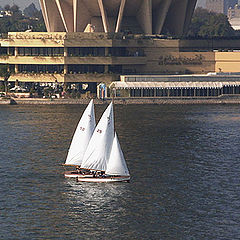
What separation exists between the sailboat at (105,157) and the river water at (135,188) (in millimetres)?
1439

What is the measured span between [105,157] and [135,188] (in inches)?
244

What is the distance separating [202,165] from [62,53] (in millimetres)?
97058

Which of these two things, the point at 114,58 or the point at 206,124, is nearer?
the point at 206,124

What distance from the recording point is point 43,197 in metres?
75.6

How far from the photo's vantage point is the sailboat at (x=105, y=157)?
271 ft

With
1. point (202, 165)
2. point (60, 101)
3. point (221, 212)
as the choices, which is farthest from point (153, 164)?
point (60, 101)

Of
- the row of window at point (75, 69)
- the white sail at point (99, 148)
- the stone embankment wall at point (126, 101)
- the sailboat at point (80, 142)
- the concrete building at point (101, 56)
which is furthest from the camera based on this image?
the row of window at point (75, 69)

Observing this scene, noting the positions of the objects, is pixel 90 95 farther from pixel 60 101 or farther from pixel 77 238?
pixel 77 238

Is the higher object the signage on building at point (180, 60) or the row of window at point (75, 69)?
the signage on building at point (180, 60)

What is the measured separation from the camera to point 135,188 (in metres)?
79.9

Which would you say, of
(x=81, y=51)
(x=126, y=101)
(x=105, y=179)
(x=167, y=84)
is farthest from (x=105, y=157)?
(x=81, y=51)

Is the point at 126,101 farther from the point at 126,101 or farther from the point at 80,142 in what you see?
the point at 80,142

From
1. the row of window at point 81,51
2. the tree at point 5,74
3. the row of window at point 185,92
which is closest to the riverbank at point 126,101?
the row of window at point 185,92

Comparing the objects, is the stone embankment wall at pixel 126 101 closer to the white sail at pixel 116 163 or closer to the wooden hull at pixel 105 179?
the wooden hull at pixel 105 179
